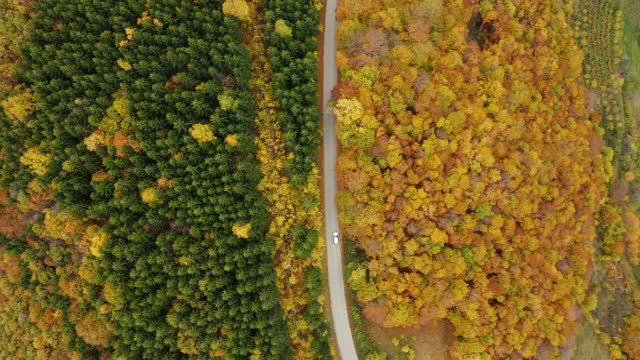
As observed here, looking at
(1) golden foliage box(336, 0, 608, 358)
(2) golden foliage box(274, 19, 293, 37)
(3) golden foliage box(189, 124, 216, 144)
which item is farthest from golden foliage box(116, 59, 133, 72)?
(1) golden foliage box(336, 0, 608, 358)

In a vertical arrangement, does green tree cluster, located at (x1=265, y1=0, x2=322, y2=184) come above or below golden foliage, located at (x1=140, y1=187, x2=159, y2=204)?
above

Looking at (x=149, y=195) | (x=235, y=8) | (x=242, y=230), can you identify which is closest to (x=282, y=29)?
(x=235, y=8)

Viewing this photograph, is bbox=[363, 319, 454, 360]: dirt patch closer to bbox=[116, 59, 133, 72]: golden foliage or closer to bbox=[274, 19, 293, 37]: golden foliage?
bbox=[274, 19, 293, 37]: golden foliage

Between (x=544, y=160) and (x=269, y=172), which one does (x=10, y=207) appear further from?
(x=544, y=160)

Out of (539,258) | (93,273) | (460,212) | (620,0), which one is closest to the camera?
(93,273)

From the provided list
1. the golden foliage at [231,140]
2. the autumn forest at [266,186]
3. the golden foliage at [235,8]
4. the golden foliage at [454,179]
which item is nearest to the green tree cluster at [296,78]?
the autumn forest at [266,186]

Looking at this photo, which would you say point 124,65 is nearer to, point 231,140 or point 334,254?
point 231,140

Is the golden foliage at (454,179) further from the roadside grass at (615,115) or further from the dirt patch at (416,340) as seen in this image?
the roadside grass at (615,115)

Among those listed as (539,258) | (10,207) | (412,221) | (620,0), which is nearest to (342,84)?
(412,221)
